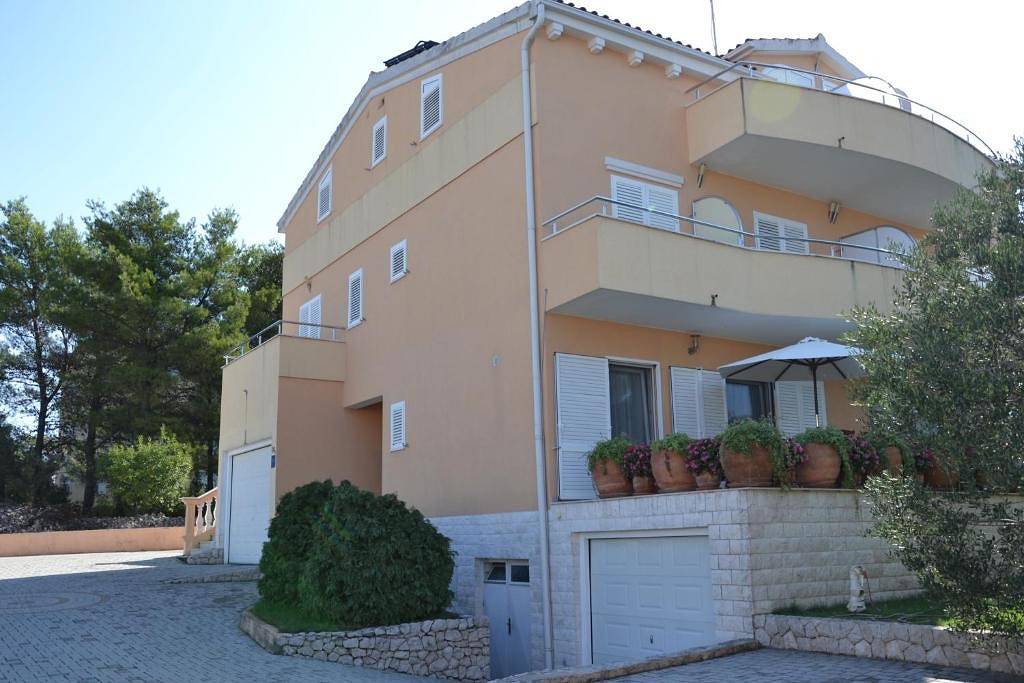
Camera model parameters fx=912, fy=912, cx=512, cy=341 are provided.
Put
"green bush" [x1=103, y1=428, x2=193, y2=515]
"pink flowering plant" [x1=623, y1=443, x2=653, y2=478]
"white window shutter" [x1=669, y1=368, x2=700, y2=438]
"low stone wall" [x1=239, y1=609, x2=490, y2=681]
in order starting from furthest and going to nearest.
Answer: "green bush" [x1=103, y1=428, x2=193, y2=515], "white window shutter" [x1=669, y1=368, x2=700, y2=438], "pink flowering plant" [x1=623, y1=443, x2=653, y2=478], "low stone wall" [x1=239, y1=609, x2=490, y2=681]

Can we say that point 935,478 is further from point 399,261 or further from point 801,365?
point 399,261

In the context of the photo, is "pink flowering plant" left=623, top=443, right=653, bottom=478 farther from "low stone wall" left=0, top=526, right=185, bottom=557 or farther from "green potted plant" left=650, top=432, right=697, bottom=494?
"low stone wall" left=0, top=526, right=185, bottom=557

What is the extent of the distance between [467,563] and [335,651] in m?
3.38

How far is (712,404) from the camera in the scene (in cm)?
1500

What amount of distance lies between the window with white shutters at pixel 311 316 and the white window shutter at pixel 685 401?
9559mm

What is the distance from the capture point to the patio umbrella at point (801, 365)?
1298 cm

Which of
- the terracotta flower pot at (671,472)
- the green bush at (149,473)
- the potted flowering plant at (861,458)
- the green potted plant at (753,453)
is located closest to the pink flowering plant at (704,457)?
the terracotta flower pot at (671,472)

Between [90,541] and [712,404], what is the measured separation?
64.1 feet

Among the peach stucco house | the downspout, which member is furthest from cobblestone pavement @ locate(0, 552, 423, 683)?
the peach stucco house

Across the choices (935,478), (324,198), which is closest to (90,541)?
(324,198)

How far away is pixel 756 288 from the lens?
14.1 meters

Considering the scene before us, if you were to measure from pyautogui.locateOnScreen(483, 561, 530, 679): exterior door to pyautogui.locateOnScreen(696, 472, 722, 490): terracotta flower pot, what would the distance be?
383cm

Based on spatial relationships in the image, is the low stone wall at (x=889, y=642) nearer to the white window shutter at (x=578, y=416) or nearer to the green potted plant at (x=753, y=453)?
the green potted plant at (x=753, y=453)

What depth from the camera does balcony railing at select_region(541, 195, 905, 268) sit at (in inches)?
533
